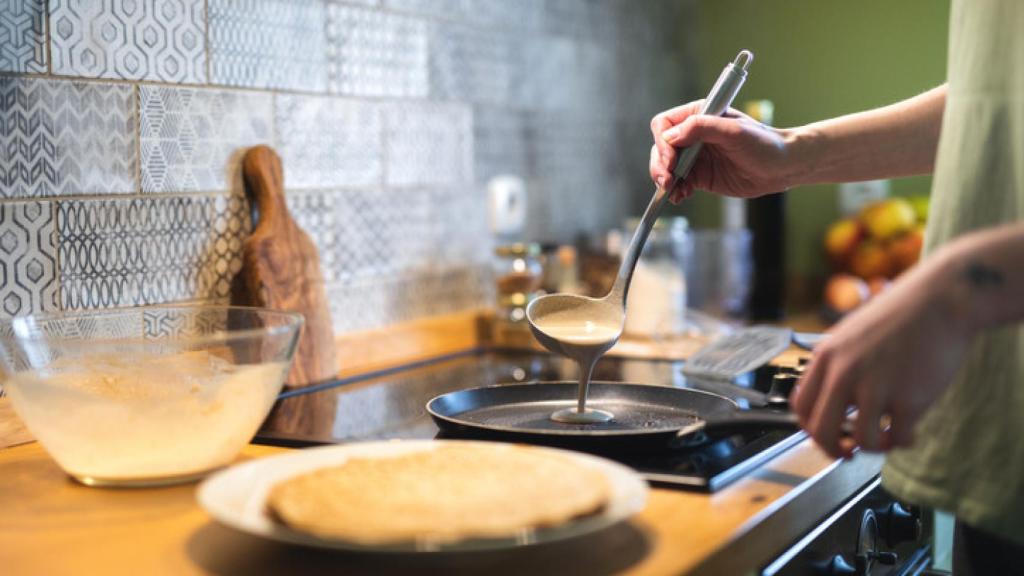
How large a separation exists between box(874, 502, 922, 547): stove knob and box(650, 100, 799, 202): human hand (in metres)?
0.38

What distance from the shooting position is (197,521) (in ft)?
2.64

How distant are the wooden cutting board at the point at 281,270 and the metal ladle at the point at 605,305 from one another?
359 millimetres

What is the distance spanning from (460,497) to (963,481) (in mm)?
379

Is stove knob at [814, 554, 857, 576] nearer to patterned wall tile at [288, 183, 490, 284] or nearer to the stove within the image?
the stove

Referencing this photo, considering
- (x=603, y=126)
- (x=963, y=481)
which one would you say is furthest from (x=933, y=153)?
A: (x=603, y=126)

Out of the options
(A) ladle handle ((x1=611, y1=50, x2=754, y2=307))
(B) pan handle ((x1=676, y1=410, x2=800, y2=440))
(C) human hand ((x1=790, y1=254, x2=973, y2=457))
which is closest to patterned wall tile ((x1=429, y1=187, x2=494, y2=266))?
(A) ladle handle ((x1=611, y1=50, x2=754, y2=307))

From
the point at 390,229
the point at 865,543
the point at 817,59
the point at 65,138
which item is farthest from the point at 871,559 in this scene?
the point at 817,59

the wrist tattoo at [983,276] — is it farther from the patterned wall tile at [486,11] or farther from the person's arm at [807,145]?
the patterned wall tile at [486,11]

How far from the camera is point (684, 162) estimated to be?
1.15 metres

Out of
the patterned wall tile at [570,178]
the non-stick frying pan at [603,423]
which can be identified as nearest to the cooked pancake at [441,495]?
the non-stick frying pan at [603,423]

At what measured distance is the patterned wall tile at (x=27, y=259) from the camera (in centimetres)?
108

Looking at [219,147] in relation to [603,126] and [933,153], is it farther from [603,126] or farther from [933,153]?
[603,126]

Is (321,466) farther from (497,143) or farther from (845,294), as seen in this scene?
(845,294)

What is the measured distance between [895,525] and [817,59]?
4.55 ft
